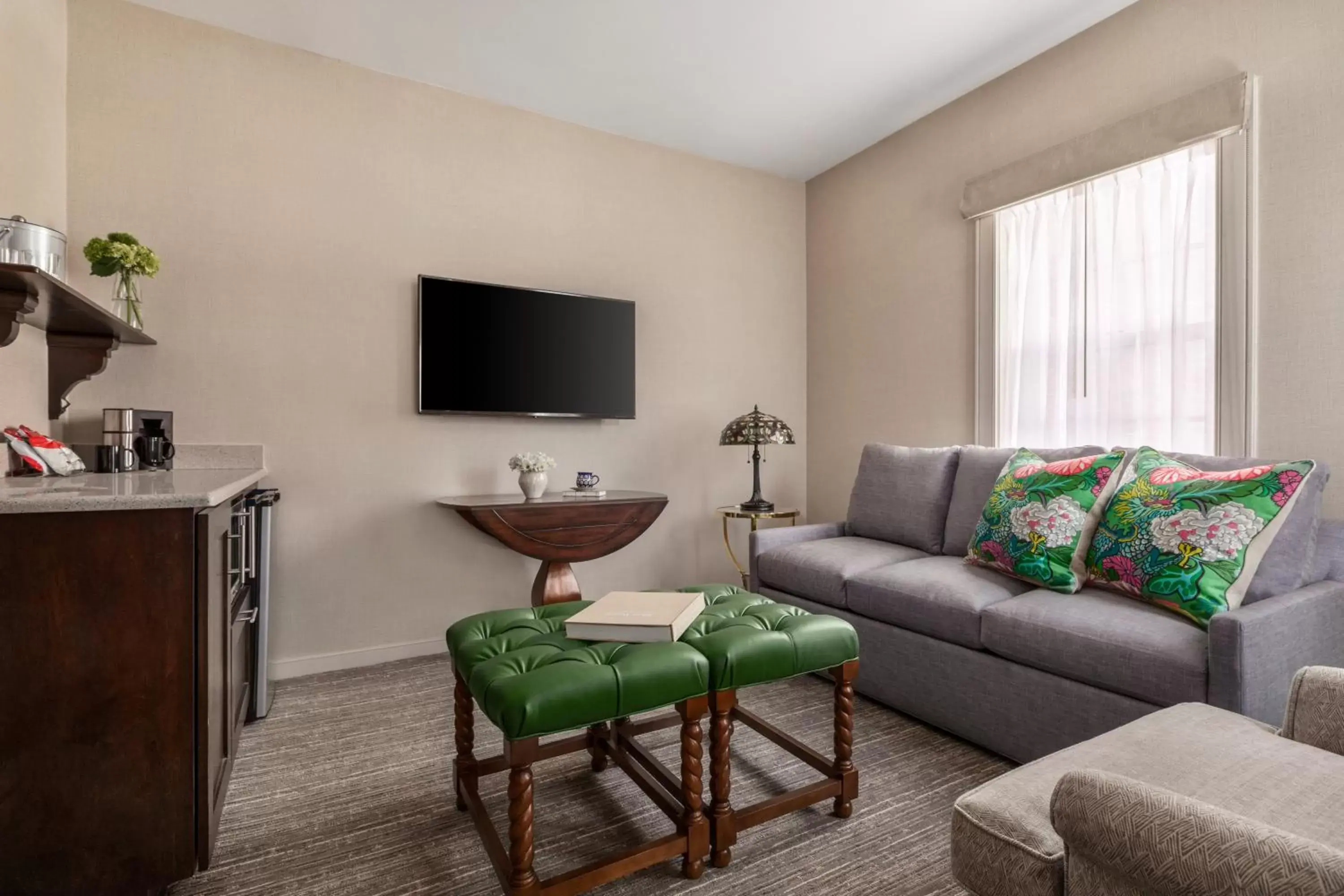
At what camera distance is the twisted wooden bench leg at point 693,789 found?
1.43m

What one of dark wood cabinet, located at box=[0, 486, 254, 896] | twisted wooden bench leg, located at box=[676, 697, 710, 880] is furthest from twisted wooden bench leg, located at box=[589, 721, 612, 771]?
dark wood cabinet, located at box=[0, 486, 254, 896]

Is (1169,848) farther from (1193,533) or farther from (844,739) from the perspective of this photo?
(1193,533)

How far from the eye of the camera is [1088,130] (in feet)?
8.87

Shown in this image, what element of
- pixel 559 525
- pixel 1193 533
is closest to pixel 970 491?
pixel 1193 533

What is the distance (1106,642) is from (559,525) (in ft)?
6.50

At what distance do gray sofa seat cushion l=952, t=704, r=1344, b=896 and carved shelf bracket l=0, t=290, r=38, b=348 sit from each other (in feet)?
7.67

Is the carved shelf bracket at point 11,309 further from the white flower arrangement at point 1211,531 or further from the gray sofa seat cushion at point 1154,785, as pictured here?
the white flower arrangement at point 1211,531

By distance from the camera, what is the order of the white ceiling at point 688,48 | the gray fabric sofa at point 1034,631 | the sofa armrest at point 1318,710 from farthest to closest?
the white ceiling at point 688,48 < the gray fabric sofa at point 1034,631 < the sofa armrest at point 1318,710

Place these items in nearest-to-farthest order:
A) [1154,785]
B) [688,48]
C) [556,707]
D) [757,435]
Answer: [1154,785] → [556,707] → [688,48] → [757,435]

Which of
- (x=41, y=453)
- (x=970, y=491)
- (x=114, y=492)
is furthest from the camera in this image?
(x=970, y=491)

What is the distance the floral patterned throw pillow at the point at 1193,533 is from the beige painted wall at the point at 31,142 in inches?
120

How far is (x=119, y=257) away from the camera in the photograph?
7.39 ft

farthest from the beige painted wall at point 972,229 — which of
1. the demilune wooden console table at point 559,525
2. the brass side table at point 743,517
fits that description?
the demilune wooden console table at point 559,525

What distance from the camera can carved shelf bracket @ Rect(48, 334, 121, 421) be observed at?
225 cm
